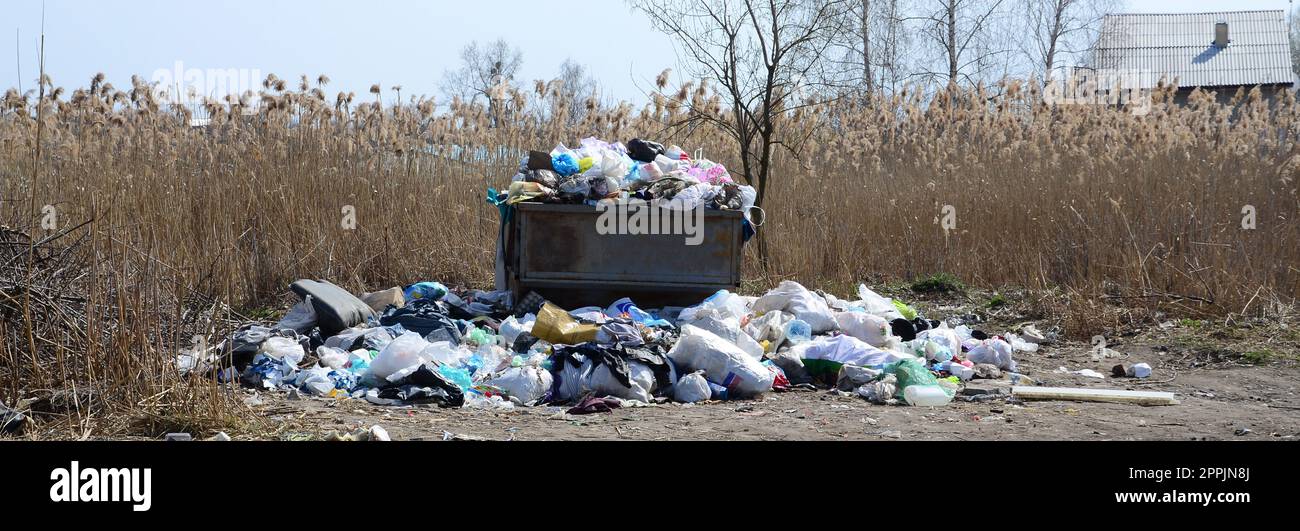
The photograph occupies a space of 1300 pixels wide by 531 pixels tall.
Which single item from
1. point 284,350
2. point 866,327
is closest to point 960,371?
point 866,327

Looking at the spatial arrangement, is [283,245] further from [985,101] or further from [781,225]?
[985,101]

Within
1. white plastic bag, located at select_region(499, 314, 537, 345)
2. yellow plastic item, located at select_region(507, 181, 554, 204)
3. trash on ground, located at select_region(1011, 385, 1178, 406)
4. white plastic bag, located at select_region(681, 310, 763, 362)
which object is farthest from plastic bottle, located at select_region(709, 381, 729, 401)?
yellow plastic item, located at select_region(507, 181, 554, 204)

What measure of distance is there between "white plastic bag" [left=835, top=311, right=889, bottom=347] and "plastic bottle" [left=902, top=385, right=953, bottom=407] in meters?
1.38

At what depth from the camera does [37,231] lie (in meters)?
5.84

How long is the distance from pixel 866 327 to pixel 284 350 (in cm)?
381

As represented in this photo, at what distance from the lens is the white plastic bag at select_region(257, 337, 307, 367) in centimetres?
678

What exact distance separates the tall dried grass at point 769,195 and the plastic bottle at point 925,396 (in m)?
3.62

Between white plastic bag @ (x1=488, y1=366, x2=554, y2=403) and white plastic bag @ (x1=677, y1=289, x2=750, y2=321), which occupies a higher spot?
white plastic bag @ (x1=677, y1=289, x2=750, y2=321)

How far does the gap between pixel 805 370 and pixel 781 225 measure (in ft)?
15.2

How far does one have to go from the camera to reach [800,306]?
8000 millimetres

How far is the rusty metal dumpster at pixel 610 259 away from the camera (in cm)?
847

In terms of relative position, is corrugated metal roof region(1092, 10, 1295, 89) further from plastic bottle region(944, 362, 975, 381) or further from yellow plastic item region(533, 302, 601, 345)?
yellow plastic item region(533, 302, 601, 345)

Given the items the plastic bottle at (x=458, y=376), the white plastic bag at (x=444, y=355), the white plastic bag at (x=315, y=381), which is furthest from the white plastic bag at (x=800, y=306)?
the white plastic bag at (x=315, y=381)

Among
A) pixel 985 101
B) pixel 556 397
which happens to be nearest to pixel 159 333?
pixel 556 397
